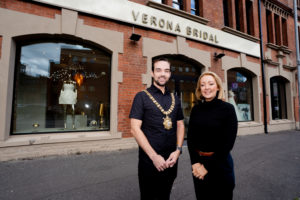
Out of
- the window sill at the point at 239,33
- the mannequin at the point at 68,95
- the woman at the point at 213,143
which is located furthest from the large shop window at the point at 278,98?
the mannequin at the point at 68,95

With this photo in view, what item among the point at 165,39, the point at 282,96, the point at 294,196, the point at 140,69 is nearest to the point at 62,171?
the point at 140,69

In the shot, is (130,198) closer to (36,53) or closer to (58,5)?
(36,53)

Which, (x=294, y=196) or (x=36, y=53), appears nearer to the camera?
(x=294, y=196)

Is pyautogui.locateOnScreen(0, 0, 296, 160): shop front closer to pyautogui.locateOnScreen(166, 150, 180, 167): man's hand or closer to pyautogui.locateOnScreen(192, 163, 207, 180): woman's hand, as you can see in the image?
pyautogui.locateOnScreen(166, 150, 180, 167): man's hand

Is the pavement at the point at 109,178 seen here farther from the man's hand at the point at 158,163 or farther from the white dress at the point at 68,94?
the white dress at the point at 68,94

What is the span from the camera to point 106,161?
3.77 meters

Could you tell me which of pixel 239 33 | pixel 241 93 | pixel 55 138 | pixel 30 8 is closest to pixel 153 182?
pixel 55 138

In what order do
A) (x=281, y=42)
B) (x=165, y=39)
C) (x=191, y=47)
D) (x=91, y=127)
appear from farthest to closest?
(x=281, y=42) < (x=191, y=47) < (x=165, y=39) < (x=91, y=127)

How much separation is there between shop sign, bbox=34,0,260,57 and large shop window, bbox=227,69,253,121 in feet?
4.65

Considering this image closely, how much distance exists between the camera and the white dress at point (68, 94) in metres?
4.77

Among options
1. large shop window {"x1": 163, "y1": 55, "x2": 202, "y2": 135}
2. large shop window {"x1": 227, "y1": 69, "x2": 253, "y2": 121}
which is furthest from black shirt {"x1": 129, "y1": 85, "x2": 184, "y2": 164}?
large shop window {"x1": 227, "y1": 69, "x2": 253, "y2": 121}

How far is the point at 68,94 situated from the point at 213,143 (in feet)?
15.5

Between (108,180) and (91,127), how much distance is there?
255 centimetres

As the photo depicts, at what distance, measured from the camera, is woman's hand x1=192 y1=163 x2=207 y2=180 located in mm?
1532
